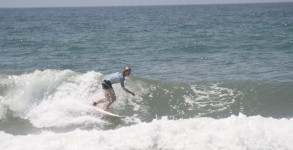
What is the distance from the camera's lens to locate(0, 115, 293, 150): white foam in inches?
270

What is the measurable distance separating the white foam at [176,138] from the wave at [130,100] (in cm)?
136

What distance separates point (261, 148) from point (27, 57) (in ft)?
53.9

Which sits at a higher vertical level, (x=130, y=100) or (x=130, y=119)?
(x=130, y=100)

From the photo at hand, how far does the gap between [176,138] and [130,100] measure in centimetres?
387

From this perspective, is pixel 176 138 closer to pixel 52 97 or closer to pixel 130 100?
pixel 130 100

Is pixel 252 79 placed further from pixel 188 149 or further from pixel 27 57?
pixel 27 57

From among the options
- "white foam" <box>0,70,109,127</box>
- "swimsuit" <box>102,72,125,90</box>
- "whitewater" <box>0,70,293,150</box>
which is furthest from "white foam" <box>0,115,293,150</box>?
"swimsuit" <box>102,72,125,90</box>

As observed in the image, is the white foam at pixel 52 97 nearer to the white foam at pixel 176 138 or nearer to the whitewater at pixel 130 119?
the whitewater at pixel 130 119

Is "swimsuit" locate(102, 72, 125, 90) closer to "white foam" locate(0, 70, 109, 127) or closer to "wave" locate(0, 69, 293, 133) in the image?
"wave" locate(0, 69, 293, 133)

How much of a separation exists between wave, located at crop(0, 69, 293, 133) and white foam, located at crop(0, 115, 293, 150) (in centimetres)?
136

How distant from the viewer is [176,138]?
7.12m

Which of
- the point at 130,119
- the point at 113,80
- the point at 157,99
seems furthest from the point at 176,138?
the point at 157,99

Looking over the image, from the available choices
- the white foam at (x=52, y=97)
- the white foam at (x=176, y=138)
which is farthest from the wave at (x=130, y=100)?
the white foam at (x=176, y=138)

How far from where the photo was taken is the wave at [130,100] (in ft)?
30.6
